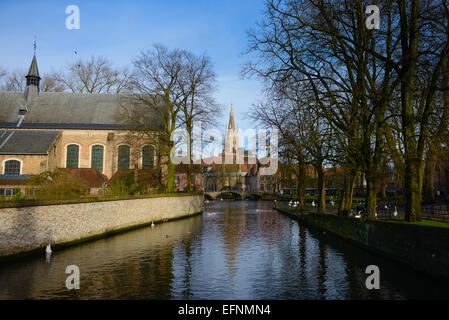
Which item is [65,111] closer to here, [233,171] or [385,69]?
[385,69]

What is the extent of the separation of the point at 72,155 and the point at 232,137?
265ft

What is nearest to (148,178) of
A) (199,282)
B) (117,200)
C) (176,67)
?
(176,67)

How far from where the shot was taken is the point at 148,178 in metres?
44.8

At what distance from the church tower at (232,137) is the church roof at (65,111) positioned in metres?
74.5

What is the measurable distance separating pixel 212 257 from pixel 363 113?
31.4ft

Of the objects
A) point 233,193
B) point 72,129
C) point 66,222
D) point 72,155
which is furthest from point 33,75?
point 233,193

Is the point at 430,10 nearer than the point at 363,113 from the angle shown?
Yes

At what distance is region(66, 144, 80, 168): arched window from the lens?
49.4 m

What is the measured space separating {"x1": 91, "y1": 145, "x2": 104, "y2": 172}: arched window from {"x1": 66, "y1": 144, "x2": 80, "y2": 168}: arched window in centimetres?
197

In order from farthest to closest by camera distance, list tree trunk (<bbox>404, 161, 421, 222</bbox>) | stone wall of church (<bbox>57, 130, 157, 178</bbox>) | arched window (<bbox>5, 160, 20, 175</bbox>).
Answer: stone wall of church (<bbox>57, 130, 157, 178</bbox>), arched window (<bbox>5, 160, 20, 175</bbox>), tree trunk (<bbox>404, 161, 421, 222</bbox>)

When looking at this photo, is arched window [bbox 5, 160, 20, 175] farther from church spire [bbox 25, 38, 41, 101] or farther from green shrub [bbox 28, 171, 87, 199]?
green shrub [bbox 28, 171, 87, 199]

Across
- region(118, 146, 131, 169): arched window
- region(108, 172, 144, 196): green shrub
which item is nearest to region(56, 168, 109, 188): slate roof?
region(118, 146, 131, 169): arched window

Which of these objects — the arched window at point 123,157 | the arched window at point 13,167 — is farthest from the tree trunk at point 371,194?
the arched window at point 13,167
